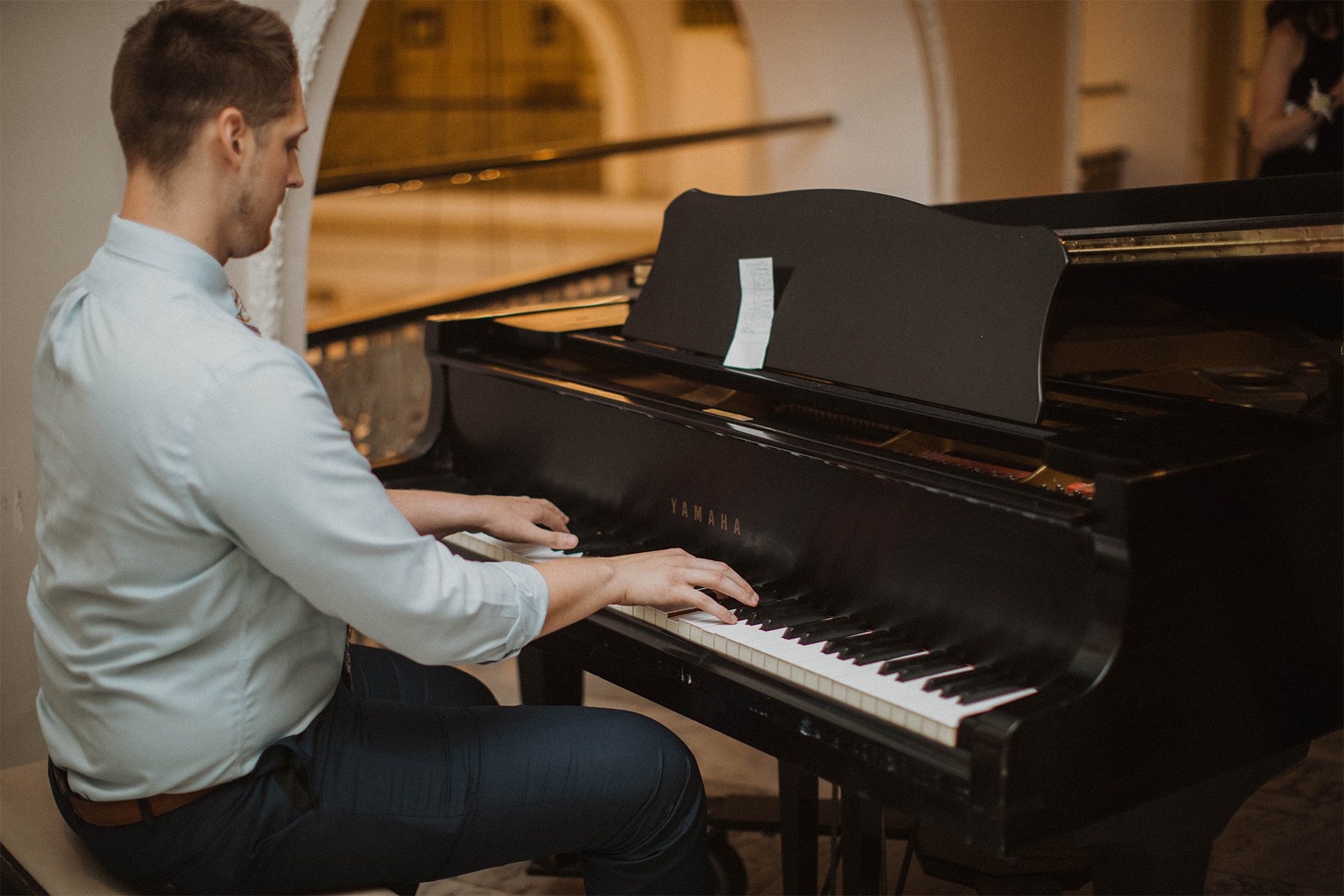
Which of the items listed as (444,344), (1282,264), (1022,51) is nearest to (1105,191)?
(1282,264)

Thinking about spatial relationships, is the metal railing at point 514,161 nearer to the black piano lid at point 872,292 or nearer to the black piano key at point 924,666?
the black piano lid at point 872,292

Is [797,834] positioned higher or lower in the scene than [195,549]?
lower

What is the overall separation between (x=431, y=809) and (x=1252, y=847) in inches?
72.8

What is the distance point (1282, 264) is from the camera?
1.66 metres

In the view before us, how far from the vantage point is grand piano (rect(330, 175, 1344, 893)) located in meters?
1.36

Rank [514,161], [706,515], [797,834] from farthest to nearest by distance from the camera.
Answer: [514,161]
[797,834]
[706,515]

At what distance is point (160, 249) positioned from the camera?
1.32 meters

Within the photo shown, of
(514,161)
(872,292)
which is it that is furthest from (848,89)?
(872,292)

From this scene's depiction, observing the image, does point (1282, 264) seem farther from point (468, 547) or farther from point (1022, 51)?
point (1022, 51)

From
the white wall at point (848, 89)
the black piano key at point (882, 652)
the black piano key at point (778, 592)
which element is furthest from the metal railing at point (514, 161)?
the black piano key at point (882, 652)

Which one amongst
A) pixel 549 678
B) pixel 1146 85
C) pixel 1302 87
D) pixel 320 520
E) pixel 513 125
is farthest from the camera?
pixel 513 125

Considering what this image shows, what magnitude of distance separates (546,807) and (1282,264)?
4.08ft

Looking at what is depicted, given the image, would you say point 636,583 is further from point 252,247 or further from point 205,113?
point 205,113

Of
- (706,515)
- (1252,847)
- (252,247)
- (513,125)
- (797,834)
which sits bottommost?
(1252,847)
